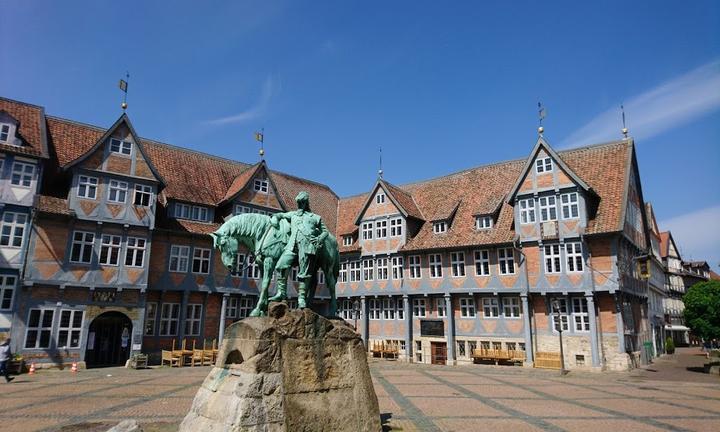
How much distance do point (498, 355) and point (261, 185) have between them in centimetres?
1945

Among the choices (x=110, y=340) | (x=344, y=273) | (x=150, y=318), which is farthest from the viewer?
(x=344, y=273)

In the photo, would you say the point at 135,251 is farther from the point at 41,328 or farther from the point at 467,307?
the point at 467,307

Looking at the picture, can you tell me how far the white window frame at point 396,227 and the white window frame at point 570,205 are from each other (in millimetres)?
11294

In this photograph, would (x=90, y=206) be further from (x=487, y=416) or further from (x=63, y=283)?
(x=487, y=416)

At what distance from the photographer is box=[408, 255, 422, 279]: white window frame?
1241 inches

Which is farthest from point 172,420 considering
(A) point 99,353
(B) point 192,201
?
(B) point 192,201

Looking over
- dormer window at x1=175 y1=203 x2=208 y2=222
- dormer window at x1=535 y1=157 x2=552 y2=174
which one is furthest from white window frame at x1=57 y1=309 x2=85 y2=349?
dormer window at x1=535 y1=157 x2=552 y2=174

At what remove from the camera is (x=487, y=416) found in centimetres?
1265

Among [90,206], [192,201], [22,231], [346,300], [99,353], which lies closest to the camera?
[22,231]

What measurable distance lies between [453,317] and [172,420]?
2134 centimetres

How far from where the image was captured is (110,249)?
987 inches

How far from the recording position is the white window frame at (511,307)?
2704cm

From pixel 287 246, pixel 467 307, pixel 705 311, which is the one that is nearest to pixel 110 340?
pixel 467 307

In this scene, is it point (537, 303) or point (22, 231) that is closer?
point (22, 231)
